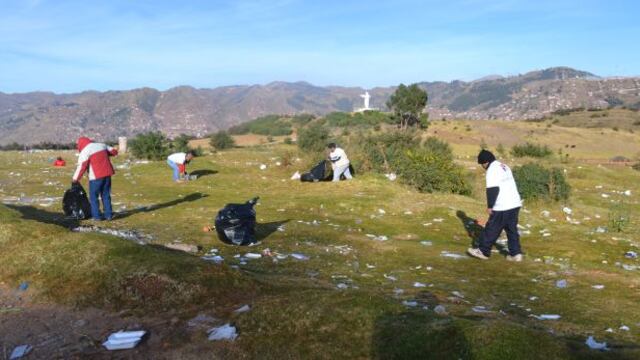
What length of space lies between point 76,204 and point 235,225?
4520 mm

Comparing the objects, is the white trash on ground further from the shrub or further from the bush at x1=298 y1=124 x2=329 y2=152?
the bush at x1=298 y1=124 x2=329 y2=152

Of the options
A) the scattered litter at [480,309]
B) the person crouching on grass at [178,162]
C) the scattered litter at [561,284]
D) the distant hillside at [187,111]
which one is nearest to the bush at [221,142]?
the person crouching on grass at [178,162]

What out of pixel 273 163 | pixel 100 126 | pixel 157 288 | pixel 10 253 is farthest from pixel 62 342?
pixel 100 126

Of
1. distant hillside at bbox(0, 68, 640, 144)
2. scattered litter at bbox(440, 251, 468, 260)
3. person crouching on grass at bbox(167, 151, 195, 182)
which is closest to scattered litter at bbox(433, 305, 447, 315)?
scattered litter at bbox(440, 251, 468, 260)

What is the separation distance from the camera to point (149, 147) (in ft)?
98.2

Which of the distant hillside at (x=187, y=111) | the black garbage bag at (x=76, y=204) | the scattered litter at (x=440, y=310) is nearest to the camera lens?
the scattered litter at (x=440, y=310)

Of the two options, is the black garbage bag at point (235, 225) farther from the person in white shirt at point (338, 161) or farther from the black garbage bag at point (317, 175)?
the black garbage bag at point (317, 175)

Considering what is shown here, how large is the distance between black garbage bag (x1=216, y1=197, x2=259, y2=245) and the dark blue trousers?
14.8 feet

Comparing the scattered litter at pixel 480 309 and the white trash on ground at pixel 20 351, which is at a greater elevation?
the white trash on ground at pixel 20 351

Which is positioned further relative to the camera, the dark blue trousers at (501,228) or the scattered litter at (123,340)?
the dark blue trousers at (501,228)

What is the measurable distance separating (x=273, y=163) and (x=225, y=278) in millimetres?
21243

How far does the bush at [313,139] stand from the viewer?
2933 centimetres

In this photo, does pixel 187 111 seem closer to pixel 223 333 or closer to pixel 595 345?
pixel 223 333

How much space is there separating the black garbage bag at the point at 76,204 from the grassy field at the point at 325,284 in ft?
1.42
